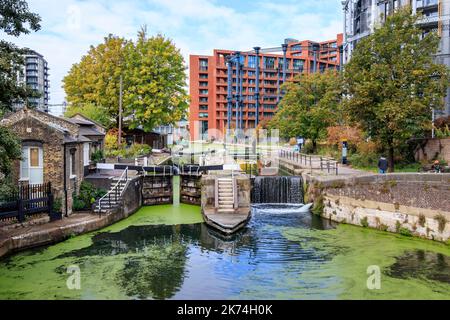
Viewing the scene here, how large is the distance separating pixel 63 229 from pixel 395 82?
21172mm

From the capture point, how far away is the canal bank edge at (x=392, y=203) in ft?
67.2

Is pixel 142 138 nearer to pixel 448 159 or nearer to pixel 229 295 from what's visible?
pixel 448 159

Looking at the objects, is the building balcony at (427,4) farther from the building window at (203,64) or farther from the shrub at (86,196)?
the building window at (203,64)

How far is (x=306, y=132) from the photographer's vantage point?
154ft

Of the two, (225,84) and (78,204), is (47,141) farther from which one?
(225,84)

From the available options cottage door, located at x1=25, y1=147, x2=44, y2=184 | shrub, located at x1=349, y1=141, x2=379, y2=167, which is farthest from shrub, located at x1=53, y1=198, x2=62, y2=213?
shrub, located at x1=349, y1=141, x2=379, y2=167

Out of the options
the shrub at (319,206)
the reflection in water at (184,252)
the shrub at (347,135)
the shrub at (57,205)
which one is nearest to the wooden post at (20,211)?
the shrub at (57,205)

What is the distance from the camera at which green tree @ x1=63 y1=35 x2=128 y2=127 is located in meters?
48.6

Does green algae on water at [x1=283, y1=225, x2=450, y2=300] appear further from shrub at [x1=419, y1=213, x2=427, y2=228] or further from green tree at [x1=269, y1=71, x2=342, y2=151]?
green tree at [x1=269, y1=71, x2=342, y2=151]

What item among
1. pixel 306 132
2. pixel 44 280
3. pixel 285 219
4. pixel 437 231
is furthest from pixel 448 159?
pixel 44 280

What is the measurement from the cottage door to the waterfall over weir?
1471cm

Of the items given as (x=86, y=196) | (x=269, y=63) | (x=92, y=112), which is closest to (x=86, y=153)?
(x=86, y=196)

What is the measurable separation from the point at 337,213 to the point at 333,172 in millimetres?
6241

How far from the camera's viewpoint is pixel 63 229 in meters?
20.1
